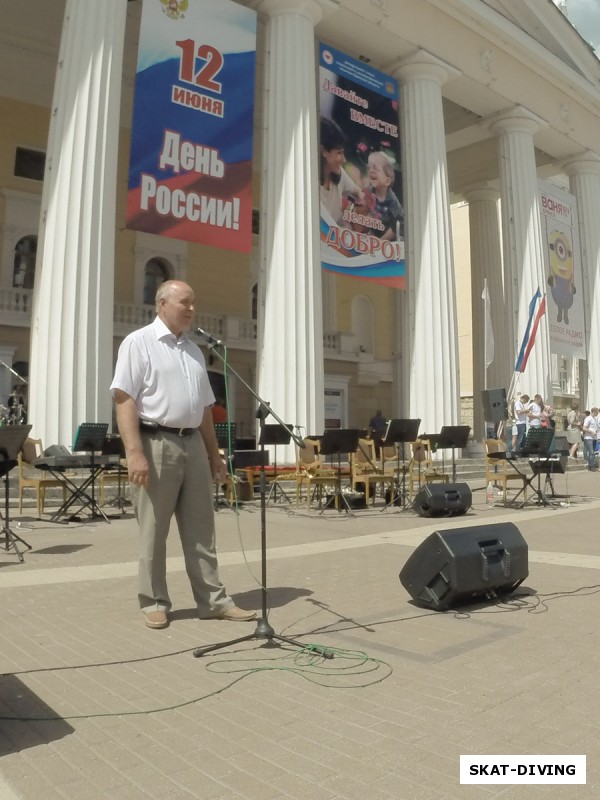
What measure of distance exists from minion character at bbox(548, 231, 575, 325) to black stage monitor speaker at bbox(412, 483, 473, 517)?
A: 14070mm

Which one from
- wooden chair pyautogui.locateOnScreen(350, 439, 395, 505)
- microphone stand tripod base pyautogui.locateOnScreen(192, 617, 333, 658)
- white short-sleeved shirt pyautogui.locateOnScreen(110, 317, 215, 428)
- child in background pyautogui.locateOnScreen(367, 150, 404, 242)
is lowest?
microphone stand tripod base pyautogui.locateOnScreen(192, 617, 333, 658)

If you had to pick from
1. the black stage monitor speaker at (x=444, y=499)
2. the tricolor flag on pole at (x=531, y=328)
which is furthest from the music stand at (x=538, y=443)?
the tricolor flag on pole at (x=531, y=328)

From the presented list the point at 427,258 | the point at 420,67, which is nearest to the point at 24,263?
the point at 427,258

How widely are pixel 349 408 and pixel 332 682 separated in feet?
78.2

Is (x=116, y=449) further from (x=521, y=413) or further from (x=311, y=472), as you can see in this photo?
(x=521, y=413)

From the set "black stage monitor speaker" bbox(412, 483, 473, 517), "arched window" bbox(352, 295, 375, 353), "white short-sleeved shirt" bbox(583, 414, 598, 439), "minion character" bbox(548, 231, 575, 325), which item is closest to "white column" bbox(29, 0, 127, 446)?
"black stage monitor speaker" bbox(412, 483, 473, 517)

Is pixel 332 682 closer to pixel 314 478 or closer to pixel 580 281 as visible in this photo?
pixel 314 478

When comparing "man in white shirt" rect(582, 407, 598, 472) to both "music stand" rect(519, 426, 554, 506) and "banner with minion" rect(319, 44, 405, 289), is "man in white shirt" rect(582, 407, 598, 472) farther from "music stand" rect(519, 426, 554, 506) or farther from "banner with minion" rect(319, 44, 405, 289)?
"music stand" rect(519, 426, 554, 506)

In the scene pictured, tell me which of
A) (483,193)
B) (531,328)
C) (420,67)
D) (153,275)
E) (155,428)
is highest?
(420,67)

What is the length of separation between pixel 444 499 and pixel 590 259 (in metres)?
18.2

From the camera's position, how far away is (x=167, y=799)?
235 centimetres

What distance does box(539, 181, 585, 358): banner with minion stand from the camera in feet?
74.2

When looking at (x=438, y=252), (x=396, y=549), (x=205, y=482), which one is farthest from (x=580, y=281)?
(x=205, y=482)

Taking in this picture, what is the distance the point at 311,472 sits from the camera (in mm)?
12008
